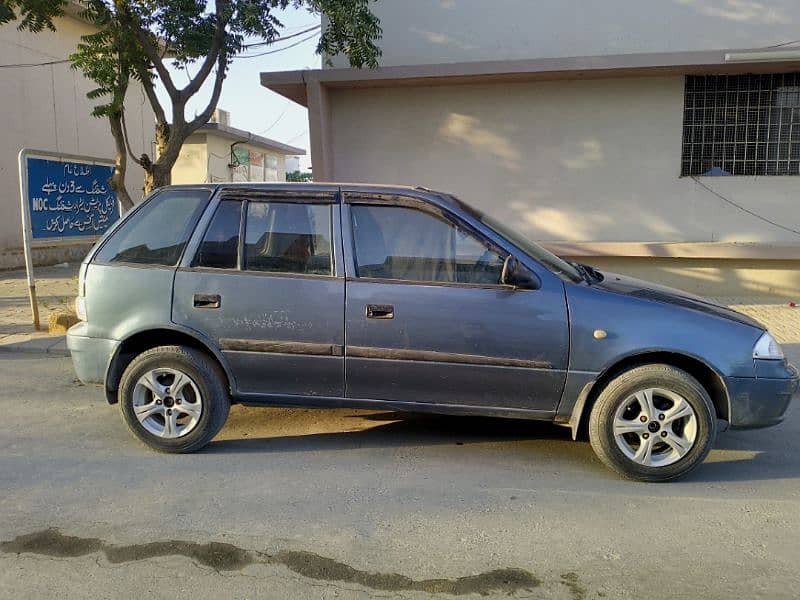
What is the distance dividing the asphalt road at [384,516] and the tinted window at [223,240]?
1.34 metres

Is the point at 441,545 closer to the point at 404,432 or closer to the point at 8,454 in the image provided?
the point at 404,432

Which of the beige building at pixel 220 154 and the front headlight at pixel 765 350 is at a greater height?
the beige building at pixel 220 154

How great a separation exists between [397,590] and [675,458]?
2065 mm

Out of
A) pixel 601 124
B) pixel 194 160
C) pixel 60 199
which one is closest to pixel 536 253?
pixel 601 124

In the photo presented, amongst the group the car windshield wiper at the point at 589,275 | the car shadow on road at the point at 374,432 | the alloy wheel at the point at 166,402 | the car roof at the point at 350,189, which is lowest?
the car shadow on road at the point at 374,432

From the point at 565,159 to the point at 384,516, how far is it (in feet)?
26.6

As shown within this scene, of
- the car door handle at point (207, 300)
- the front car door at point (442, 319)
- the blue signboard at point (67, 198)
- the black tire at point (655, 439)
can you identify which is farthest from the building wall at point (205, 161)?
the black tire at point (655, 439)

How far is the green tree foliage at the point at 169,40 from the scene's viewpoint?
8.61 meters

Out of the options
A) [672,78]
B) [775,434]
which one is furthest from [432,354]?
[672,78]

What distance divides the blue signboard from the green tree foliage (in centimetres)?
99

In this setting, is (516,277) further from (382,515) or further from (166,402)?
(166,402)

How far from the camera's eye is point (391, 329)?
4.18 meters

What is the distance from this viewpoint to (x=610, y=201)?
10.4m

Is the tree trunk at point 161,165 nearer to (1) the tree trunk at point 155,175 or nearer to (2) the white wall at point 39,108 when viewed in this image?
(1) the tree trunk at point 155,175
